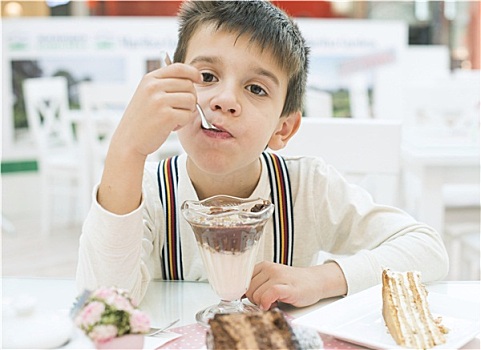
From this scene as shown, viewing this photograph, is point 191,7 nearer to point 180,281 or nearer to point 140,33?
point 180,281

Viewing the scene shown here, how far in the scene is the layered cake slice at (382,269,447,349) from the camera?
2.46ft

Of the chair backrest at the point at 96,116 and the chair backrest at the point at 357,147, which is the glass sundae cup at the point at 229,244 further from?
the chair backrest at the point at 96,116

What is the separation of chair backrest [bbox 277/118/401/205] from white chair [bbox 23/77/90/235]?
2.57 meters

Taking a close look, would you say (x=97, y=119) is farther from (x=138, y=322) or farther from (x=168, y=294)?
(x=138, y=322)

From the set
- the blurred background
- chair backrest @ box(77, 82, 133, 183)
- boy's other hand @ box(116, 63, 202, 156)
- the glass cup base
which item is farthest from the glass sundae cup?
chair backrest @ box(77, 82, 133, 183)

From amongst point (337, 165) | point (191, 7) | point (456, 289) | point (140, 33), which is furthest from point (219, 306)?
point (140, 33)

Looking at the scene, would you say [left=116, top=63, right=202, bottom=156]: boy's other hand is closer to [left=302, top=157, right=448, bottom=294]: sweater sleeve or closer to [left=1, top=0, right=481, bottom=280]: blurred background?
[left=302, top=157, right=448, bottom=294]: sweater sleeve

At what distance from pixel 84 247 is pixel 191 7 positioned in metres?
0.47

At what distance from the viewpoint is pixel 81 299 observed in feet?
2.11

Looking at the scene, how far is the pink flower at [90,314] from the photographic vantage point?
2.00 ft

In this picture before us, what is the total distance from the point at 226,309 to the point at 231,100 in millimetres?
291

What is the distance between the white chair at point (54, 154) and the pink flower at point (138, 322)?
11.0ft

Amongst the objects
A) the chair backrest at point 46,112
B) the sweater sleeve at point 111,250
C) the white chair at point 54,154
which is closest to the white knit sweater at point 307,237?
the sweater sleeve at point 111,250

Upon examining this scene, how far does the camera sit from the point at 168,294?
99 centimetres
